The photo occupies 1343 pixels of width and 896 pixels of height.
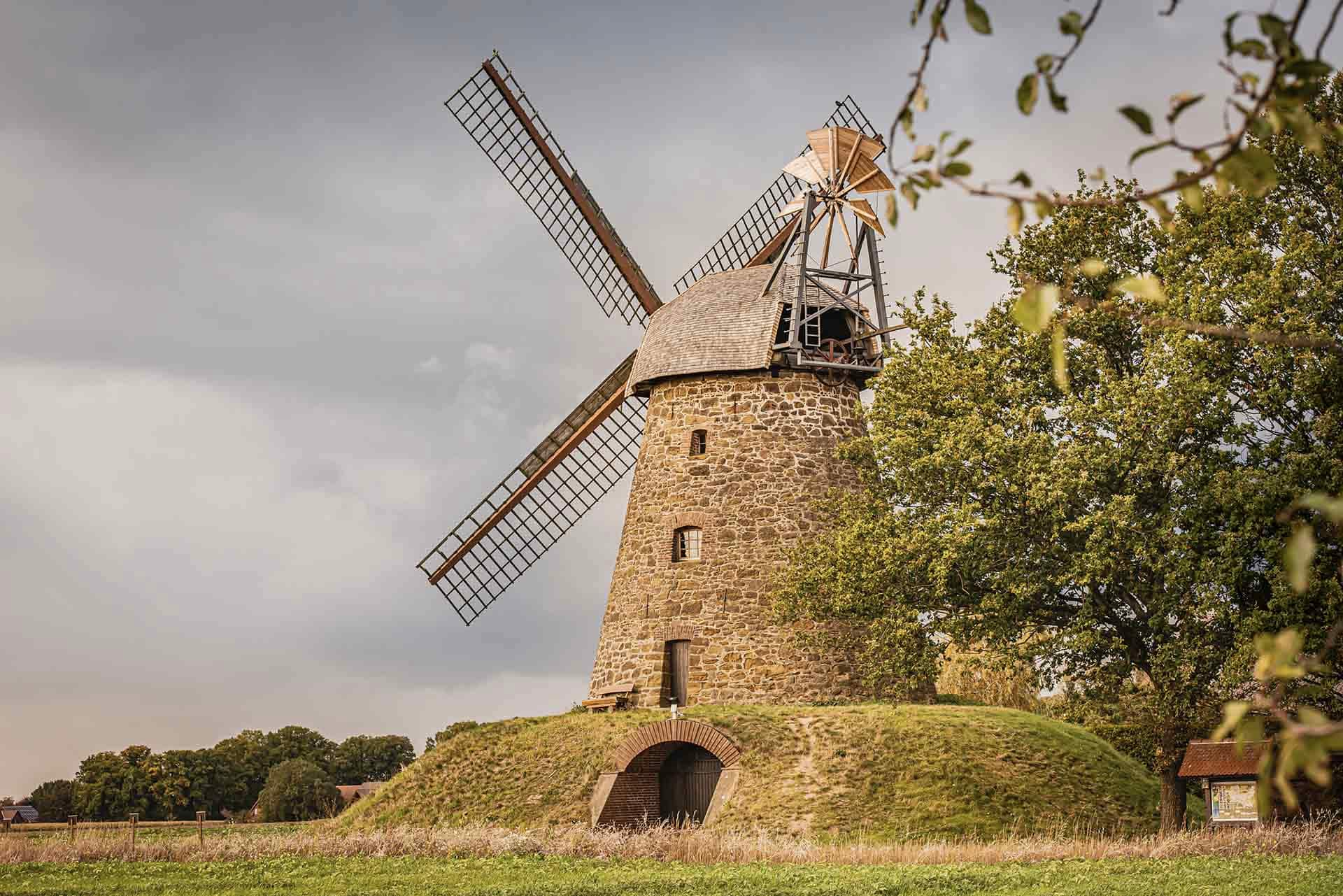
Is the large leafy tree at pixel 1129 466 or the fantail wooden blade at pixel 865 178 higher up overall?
the fantail wooden blade at pixel 865 178

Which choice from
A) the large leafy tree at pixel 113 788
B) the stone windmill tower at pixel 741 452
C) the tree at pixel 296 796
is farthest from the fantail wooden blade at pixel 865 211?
the large leafy tree at pixel 113 788

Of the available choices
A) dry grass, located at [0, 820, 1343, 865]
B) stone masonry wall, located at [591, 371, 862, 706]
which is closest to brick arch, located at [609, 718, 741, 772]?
dry grass, located at [0, 820, 1343, 865]

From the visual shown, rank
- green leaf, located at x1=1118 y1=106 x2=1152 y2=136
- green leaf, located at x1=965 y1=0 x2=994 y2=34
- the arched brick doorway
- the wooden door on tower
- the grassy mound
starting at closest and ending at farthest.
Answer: green leaf, located at x1=1118 y1=106 x2=1152 y2=136
green leaf, located at x1=965 y1=0 x2=994 y2=34
the grassy mound
the arched brick doorway
the wooden door on tower

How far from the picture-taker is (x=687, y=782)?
2745cm

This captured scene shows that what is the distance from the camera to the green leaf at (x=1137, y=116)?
376 cm

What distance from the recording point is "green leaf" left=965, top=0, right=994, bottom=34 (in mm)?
4230

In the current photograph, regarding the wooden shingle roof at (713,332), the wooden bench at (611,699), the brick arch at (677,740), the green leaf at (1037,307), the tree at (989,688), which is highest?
the wooden shingle roof at (713,332)

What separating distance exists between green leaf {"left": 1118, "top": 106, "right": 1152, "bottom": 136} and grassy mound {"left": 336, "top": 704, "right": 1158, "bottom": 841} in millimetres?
20399

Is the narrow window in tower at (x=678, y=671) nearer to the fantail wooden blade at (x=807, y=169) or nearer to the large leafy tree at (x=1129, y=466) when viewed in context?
the large leafy tree at (x=1129, y=466)

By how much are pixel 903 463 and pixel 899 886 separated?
988 centimetres

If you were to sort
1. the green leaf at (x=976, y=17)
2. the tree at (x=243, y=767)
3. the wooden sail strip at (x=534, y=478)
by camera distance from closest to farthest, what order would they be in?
the green leaf at (x=976, y=17) → the wooden sail strip at (x=534, y=478) → the tree at (x=243, y=767)

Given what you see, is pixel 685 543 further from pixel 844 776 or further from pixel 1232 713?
pixel 1232 713

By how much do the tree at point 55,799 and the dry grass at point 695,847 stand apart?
2861cm

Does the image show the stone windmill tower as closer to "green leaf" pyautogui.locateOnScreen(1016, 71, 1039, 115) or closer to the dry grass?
the dry grass
